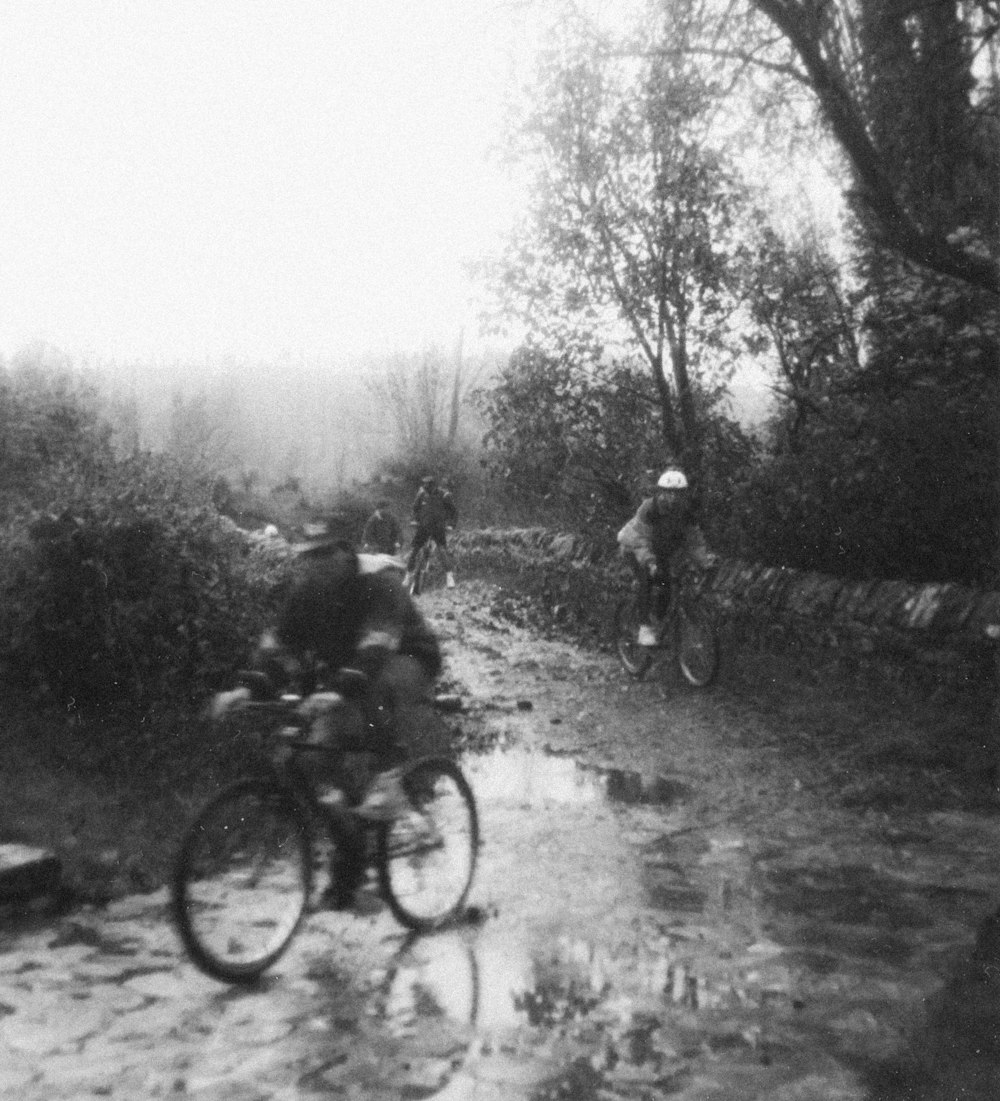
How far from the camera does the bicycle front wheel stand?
193 inches


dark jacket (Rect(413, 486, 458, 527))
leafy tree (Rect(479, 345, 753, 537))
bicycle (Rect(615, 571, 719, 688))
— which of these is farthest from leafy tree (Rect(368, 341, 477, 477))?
bicycle (Rect(615, 571, 719, 688))

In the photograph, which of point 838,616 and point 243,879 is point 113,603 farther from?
point 838,616

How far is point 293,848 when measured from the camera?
5355 mm

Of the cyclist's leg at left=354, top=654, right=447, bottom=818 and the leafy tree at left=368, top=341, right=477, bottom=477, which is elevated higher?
the leafy tree at left=368, top=341, right=477, bottom=477

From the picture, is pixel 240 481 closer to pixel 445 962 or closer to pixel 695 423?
pixel 695 423

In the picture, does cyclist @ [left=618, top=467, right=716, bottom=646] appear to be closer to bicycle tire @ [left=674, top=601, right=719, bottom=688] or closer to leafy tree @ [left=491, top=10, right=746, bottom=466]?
bicycle tire @ [left=674, top=601, right=719, bottom=688]

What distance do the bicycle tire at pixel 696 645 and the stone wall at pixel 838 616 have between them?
1.09 meters

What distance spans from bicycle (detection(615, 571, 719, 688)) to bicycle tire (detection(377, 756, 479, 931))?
620 cm

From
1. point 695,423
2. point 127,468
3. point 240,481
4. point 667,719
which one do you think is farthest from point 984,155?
point 240,481

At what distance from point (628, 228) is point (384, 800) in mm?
11371

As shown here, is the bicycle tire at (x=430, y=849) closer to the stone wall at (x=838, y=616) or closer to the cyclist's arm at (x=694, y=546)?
the stone wall at (x=838, y=616)

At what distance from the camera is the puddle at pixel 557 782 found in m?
8.39

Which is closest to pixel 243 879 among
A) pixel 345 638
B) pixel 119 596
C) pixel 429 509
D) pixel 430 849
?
pixel 430 849

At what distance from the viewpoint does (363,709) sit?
18.6ft
